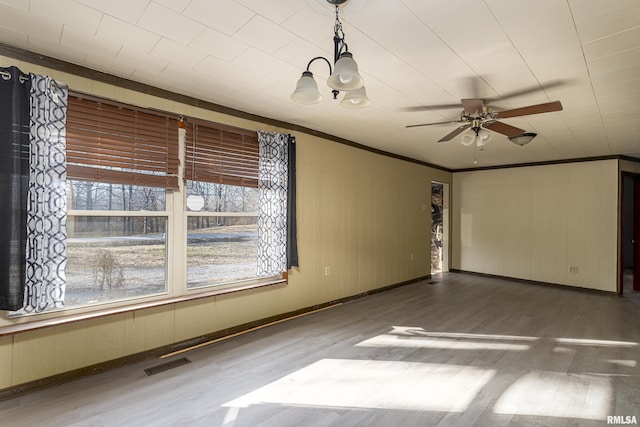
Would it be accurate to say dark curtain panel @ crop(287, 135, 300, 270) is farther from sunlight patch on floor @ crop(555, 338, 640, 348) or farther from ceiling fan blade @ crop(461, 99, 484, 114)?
sunlight patch on floor @ crop(555, 338, 640, 348)

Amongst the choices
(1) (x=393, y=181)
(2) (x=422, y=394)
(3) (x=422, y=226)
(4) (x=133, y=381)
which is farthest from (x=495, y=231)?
(4) (x=133, y=381)

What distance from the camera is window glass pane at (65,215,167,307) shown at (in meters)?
2.54

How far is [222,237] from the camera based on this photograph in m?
3.44

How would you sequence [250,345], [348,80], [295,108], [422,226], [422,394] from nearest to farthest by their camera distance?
[348,80] < [422,394] < [250,345] < [295,108] < [422,226]

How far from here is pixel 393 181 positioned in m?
5.75

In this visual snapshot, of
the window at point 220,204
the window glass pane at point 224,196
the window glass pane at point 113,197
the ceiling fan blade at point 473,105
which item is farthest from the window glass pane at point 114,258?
the ceiling fan blade at point 473,105

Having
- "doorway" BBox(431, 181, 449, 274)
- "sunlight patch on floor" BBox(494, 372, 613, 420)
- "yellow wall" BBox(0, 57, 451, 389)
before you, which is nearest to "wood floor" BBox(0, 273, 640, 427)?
"sunlight patch on floor" BBox(494, 372, 613, 420)

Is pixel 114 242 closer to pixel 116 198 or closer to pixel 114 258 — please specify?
pixel 114 258

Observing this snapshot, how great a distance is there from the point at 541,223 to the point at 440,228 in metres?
2.25

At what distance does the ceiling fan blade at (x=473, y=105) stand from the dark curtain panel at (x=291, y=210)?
2017 mm

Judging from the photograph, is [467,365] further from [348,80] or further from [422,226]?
[422,226]

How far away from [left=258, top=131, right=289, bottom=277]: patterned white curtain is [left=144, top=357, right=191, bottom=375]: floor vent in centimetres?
117

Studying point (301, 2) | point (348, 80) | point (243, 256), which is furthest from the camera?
point (243, 256)

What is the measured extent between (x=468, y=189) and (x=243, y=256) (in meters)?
5.81
